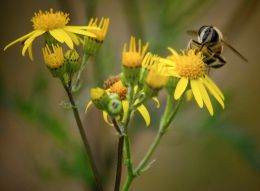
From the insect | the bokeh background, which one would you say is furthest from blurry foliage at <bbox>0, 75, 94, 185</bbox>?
the insect

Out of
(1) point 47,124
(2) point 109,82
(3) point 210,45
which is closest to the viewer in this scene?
(2) point 109,82

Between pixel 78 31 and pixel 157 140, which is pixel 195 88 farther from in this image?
pixel 78 31

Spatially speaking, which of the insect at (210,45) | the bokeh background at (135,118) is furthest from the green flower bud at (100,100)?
the bokeh background at (135,118)

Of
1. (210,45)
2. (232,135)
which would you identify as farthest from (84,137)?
(232,135)

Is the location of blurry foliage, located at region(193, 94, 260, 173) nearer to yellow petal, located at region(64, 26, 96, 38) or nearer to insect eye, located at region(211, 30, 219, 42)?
insect eye, located at region(211, 30, 219, 42)

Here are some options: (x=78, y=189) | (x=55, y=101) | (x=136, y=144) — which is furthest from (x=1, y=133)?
(x=136, y=144)

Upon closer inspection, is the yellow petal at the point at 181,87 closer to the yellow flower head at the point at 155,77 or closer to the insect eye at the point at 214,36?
the yellow flower head at the point at 155,77
